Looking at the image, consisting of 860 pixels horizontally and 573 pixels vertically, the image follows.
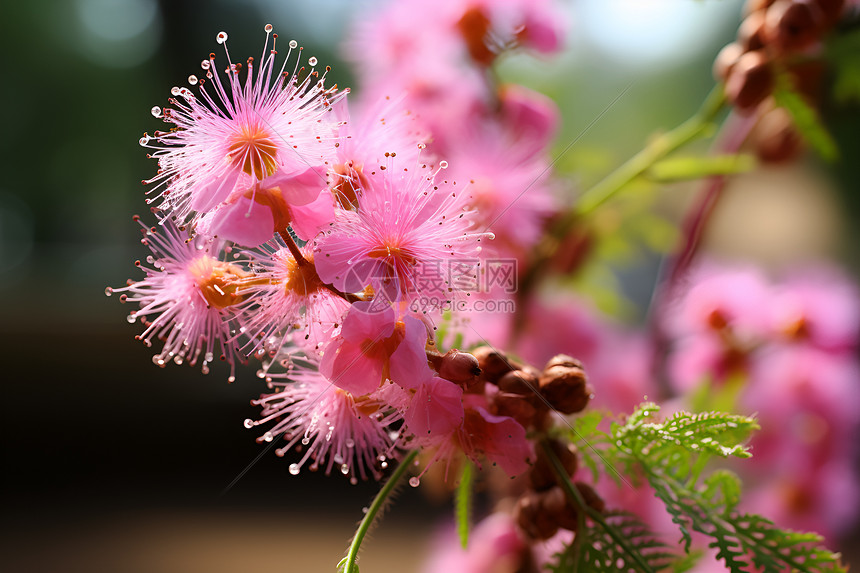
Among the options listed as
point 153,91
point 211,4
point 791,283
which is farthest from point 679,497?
point 153,91

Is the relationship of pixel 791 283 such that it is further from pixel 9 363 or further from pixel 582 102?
pixel 9 363

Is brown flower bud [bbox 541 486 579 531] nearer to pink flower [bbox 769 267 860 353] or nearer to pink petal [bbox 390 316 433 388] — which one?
pink petal [bbox 390 316 433 388]

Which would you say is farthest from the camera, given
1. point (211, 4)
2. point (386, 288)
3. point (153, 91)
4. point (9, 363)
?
point (153, 91)

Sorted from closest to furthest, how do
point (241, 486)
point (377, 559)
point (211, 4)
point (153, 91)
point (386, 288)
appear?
point (386, 288), point (377, 559), point (241, 486), point (211, 4), point (153, 91)

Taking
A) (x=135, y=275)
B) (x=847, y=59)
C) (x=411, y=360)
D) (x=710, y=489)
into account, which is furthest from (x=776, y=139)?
(x=135, y=275)

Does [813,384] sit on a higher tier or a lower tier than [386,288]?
higher

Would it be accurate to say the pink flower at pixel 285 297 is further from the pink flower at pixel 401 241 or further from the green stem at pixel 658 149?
Answer: the green stem at pixel 658 149

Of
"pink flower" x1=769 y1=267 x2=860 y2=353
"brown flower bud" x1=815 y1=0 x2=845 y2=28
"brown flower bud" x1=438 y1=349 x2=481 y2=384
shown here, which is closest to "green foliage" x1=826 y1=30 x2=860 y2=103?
"brown flower bud" x1=815 y1=0 x2=845 y2=28
